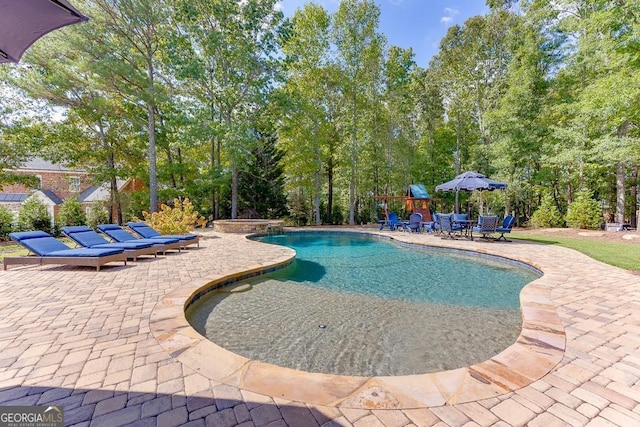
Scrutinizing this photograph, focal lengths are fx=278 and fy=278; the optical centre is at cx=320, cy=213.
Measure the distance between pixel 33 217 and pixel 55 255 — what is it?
7.38 m

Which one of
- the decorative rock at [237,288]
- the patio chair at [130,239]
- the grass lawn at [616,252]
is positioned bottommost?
the decorative rock at [237,288]

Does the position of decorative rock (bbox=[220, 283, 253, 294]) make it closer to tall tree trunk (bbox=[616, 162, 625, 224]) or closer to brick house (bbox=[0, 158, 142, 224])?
tall tree trunk (bbox=[616, 162, 625, 224])

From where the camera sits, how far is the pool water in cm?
306

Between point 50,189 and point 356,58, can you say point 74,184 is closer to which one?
point 50,189

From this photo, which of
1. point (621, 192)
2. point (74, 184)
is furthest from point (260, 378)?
point (74, 184)

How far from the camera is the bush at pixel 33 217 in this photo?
10.5 metres

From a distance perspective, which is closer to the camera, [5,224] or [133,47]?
[5,224]

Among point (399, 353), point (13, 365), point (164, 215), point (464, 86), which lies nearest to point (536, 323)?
point (399, 353)

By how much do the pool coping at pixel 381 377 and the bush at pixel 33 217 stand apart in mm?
11684

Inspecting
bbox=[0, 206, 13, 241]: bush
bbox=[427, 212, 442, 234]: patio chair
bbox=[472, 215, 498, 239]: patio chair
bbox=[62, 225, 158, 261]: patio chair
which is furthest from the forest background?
bbox=[62, 225, 158, 261]: patio chair

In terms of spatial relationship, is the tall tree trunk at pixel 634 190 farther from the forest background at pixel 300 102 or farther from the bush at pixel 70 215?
the bush at pixel 70 215

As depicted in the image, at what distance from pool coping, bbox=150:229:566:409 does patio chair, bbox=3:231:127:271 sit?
12.0ft

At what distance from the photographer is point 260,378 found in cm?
219

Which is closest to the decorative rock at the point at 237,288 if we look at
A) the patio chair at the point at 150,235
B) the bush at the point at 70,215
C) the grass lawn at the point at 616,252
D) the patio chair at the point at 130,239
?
the patio chair at the point at 130,239
